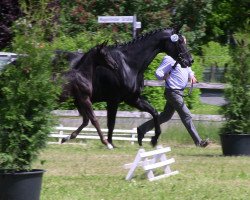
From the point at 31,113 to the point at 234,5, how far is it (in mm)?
26836

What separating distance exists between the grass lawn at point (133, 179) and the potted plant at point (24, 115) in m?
0.93

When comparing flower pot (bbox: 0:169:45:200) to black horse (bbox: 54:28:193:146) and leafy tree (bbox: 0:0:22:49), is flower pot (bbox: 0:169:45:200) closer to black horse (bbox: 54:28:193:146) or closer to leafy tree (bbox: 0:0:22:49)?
black horse (bbox: 54:28:193:146)

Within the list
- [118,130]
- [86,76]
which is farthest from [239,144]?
[118,130]

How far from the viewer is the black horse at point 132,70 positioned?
13789 millimetres

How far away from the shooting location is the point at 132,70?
45.5 ft

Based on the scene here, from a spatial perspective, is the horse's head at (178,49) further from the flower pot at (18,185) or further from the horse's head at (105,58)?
the flower pot at (18,185)

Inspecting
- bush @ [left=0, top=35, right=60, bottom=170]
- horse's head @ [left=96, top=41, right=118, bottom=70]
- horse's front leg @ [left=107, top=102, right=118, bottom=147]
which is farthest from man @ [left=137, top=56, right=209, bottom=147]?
bush @ [left=0, top=35, right=60, bottom=170]

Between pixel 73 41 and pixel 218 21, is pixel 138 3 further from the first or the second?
pixel 218 21

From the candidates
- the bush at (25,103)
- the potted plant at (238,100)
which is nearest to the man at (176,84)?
the potted plant at (238,100)

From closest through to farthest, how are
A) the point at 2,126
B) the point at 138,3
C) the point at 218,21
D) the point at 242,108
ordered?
1. the point at 2,126
2. the point at 242,108
3. the point at 138,3
4. the point at 218,21

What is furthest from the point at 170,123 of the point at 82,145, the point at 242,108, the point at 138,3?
the point at 138,3

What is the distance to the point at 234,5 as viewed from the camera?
111 feet

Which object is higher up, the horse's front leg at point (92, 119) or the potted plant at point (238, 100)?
the potted plant at point (238, 100)

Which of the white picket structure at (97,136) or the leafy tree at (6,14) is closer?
the white picket structure at (97,136)
